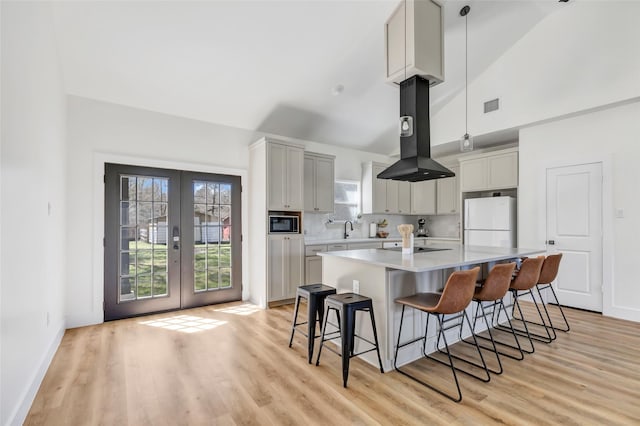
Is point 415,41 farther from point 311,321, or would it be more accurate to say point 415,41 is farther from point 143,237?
point 143,237

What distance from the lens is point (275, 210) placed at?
183 inches

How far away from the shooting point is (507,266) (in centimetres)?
273

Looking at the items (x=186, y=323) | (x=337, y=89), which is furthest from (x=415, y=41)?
(x=186, y=323)

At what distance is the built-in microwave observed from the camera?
4660mm

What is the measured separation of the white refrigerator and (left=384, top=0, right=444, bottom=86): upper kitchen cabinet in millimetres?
2598

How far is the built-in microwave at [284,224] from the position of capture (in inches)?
183

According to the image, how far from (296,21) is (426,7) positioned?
4.69 ft

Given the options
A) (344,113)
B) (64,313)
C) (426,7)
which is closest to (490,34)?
(426,7)

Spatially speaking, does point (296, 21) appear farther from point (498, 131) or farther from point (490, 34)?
point (498, 131)

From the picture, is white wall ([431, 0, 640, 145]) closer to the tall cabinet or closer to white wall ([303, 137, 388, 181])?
white wall ([303, 137, 388, 181])

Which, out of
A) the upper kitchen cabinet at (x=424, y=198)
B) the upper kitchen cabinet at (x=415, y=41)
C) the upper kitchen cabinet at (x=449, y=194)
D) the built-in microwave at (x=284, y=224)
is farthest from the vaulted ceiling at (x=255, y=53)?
the upper kitchen cabinet at (x=424, y=198)

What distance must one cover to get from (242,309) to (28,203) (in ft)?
9.30

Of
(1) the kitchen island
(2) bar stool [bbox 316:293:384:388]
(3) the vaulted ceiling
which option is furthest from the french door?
(2) bar stool [bbox 316:293:384:388]

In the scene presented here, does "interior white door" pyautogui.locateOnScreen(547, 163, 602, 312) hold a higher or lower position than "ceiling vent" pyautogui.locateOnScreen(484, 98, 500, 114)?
lower
